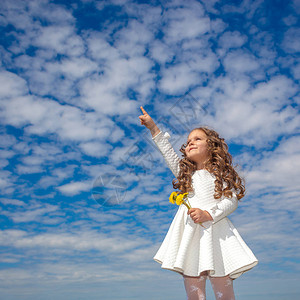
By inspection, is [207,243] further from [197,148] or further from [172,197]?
[197,148]

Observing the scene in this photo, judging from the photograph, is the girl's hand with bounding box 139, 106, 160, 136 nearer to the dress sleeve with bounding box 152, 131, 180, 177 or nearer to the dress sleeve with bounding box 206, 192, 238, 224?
the dress sleeve with bounding box 152, 131, 180, 177

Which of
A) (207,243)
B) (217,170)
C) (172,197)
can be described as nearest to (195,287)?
(207,243)

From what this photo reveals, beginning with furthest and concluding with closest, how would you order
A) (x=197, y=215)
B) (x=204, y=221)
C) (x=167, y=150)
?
1. (x=167, y=150)
2. (x=204, y=221)
3. (x=197, y=215)

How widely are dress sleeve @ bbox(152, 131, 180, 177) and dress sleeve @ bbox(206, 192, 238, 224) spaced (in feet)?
3.54

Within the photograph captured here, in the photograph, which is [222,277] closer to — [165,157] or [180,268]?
[180,268]

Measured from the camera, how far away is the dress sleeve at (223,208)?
4.98 metres

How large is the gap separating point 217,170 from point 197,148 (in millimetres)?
523

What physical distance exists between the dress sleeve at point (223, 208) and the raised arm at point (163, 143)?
1083 mm

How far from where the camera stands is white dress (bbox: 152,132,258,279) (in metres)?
4.79

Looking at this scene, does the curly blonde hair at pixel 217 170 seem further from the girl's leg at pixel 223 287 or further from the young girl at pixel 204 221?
the girl's leg at pixel 223 287

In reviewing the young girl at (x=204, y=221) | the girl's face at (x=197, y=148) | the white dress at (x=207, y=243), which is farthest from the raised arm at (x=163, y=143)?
the white dress at (x=207, y=243)

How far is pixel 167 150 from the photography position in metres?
5.84

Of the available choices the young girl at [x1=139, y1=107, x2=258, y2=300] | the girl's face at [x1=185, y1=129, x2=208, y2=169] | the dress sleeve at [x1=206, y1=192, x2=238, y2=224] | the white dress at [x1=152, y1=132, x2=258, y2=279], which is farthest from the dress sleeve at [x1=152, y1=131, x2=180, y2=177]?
the dress sleeve at [x1=206, y1=192, x2=238, y2=224]

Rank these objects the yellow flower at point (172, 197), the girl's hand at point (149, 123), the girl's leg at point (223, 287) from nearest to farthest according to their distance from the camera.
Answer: the girl's leg at point (223, 287) < the yellow flower at point (172, 197) < the girl's hand at point (149, 123)
